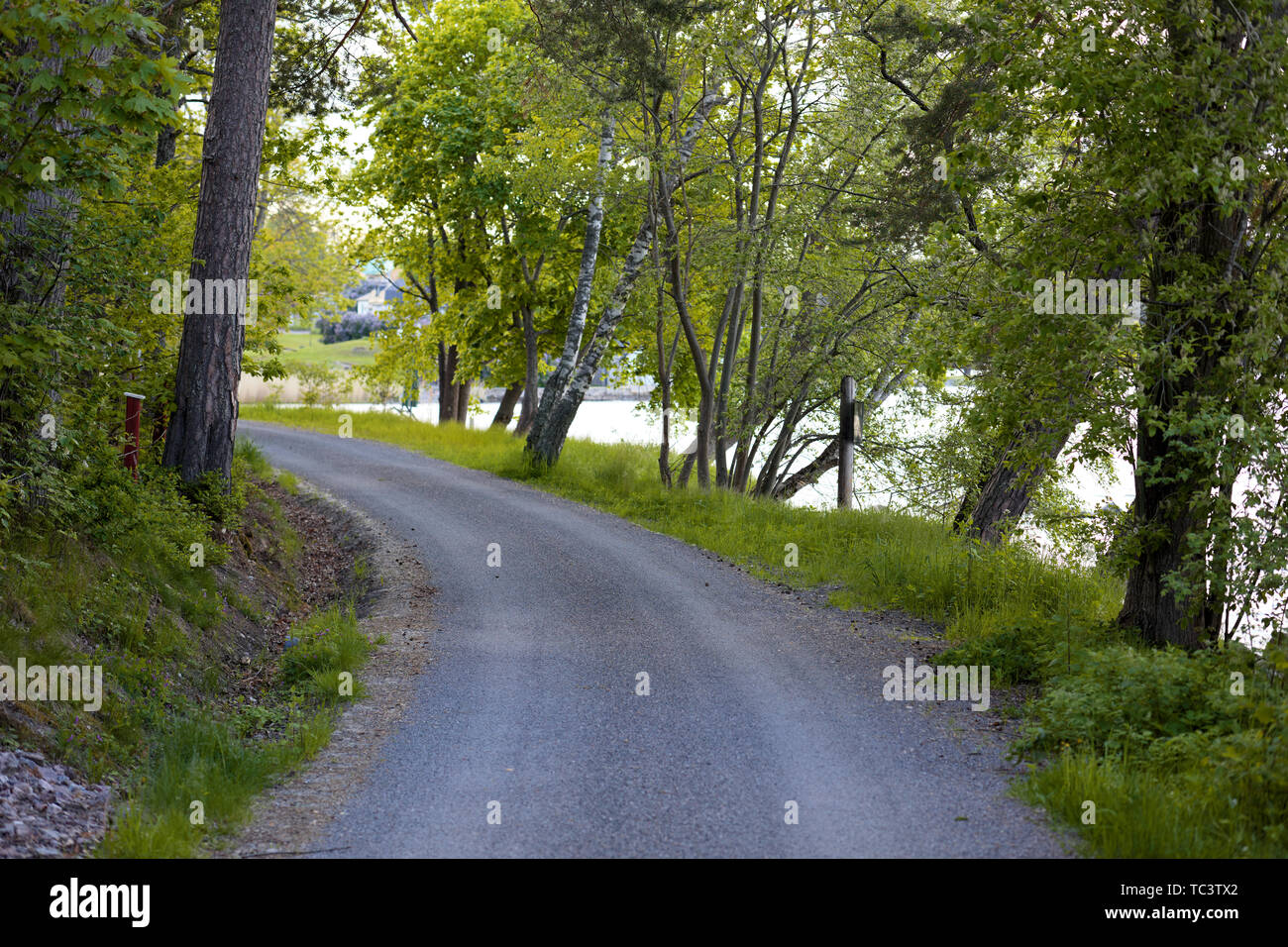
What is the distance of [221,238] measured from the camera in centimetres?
1128

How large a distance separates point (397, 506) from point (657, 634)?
802 centimetres

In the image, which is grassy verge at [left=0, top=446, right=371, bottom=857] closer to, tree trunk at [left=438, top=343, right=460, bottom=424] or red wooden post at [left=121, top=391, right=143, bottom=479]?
red wooden post at [left=121, top=391, right=143, bottom=479]

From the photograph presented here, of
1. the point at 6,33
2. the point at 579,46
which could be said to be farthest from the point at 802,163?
the point at 6,33

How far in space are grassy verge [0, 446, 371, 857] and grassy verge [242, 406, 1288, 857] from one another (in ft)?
15.1

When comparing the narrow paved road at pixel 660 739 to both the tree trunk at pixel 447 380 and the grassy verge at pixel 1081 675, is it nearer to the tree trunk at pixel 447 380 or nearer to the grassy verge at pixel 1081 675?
the grassy verge at pixel 1081 675

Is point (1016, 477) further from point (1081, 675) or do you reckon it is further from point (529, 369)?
point (529, 369)

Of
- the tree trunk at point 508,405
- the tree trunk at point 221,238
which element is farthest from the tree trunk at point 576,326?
the tree trunk at point 508,405

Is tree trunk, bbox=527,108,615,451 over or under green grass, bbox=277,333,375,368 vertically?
A: under

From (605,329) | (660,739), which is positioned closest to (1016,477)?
(660,739)

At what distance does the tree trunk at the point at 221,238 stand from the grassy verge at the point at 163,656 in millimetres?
605

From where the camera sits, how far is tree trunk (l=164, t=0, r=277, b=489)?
36.7 feet

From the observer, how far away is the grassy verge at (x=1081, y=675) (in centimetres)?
516

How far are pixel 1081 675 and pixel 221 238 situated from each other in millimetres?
9572

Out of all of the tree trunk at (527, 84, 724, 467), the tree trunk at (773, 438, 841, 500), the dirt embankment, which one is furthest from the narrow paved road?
the tree trunk at (773, 438, 841, 500)
